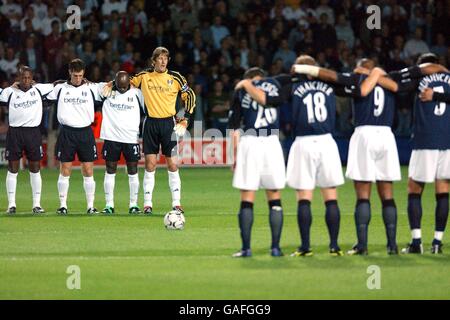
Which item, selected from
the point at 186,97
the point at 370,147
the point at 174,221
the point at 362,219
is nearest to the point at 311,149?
the point at 370,147

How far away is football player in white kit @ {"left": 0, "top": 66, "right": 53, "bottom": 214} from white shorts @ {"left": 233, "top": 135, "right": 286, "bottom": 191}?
597 cm

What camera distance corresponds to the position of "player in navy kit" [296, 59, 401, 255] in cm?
1282

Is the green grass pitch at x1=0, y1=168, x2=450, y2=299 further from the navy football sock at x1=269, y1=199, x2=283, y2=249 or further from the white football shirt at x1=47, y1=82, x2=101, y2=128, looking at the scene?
the white football shirt at x1=47, y1=82, x2=101, y2=128

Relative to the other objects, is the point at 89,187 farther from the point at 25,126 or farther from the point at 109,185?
the point at 25,126

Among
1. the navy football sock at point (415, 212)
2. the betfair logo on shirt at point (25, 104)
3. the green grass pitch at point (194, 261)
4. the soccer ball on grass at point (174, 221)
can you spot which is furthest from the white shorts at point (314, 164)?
the betfair logo on shirt at point (25, 104)

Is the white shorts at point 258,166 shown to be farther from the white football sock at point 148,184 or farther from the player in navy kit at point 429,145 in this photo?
the white football sock at point 148,184

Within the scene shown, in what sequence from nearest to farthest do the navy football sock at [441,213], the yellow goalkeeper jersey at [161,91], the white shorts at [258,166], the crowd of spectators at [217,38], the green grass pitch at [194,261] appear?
the green grass pitch at [194,261] → the white shorts at [258,166] → the navy football sock at [441,213] → the yellow goalkeeper jersey at [161,91] → the crowd of spectators at [217,38]

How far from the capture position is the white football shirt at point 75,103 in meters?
17.5

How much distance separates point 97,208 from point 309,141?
663cm

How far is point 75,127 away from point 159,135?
140 cm

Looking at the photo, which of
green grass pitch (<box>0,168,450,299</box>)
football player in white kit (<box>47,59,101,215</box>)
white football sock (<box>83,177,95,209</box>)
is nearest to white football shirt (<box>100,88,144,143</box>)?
football player in white kit (<box>47,59,101,215</box>)

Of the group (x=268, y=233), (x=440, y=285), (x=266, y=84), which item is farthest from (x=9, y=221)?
(x=440, y=285)

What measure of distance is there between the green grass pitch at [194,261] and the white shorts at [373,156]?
3.16 feet

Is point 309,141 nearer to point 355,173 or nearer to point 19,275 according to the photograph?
point 355,173
